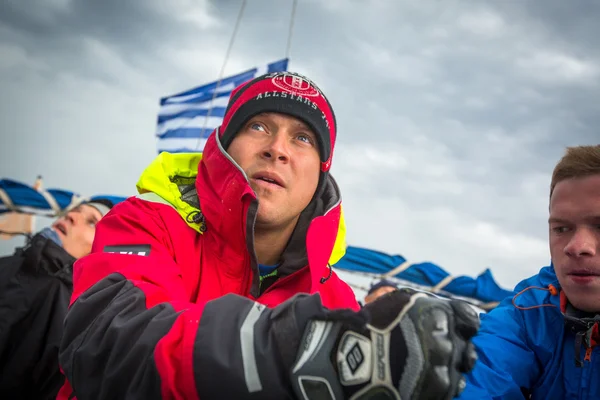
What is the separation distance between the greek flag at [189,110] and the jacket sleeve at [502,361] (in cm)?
691

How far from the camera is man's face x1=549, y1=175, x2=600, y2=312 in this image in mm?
1540

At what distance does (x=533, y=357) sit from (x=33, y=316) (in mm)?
3788

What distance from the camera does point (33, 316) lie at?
11.6 feet

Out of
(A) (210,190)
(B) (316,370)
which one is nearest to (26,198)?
(A) (210,190)

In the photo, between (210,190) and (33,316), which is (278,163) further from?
(33,316)

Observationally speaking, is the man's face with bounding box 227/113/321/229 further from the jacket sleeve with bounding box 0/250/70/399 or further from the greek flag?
the greek flag

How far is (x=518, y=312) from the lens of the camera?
1.84m

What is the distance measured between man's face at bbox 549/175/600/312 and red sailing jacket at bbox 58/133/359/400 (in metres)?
0.97

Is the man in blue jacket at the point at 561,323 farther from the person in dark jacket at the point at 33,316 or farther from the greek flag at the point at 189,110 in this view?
the greek flag at the point at 189,110

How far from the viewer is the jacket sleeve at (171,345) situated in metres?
0.86

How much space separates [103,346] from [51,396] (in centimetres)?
288

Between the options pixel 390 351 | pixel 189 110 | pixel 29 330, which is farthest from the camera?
pixel 189 110

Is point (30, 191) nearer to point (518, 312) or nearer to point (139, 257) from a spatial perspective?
point (139, 257)

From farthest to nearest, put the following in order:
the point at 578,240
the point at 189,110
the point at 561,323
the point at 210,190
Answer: the point at 189,110
the point at 210,190
the point at 561,323
the point at 578,240
